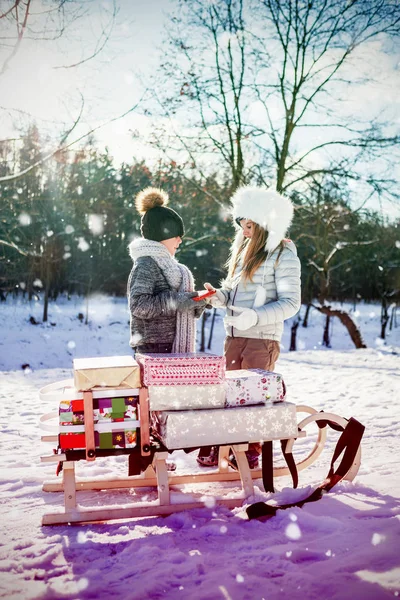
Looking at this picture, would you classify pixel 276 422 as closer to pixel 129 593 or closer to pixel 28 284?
pixel 129 593

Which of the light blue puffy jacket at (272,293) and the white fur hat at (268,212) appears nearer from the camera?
the light blue puffy jacket at (272,293)

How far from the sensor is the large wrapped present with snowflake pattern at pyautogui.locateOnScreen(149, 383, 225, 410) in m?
2.78

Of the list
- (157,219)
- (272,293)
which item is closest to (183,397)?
(272,293)

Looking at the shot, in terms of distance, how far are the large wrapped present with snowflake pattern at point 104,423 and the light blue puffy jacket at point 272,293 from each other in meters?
1.11

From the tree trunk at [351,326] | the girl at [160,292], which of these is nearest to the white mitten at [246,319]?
the girl at [160,292]

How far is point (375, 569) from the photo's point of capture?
206 centimetres

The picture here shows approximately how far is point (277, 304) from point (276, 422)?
806 millimetres

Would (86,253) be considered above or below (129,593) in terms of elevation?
above

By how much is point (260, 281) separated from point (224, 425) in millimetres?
1113

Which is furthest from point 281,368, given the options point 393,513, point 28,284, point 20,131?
point 28,284

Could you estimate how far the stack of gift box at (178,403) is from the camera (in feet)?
8.76

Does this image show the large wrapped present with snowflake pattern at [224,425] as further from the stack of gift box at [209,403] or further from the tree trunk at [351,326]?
the tree trunk at [351,326]

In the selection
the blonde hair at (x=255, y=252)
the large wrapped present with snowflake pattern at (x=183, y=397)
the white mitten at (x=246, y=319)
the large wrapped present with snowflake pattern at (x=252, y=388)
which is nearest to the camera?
the large wrapped present with snowflake pattern at (x=183, y=397)

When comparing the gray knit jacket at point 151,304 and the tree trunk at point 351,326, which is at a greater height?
the gray knit jacket at point 151,304
